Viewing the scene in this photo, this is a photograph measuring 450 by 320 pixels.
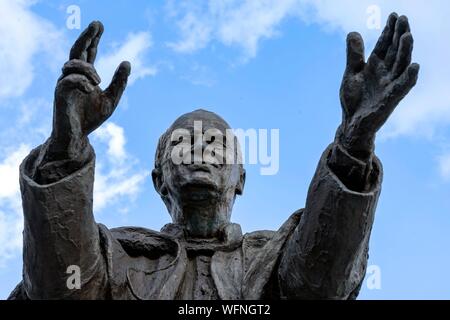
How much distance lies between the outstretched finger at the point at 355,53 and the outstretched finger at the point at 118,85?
5.25ft

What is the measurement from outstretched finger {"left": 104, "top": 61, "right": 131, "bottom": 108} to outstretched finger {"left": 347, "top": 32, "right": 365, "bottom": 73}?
1.60 m

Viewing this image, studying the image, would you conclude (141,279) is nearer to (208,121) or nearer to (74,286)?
(74,286)

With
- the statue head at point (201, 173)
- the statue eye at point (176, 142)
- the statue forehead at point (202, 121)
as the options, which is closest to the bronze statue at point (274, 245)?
the statue head at point (201, 173)

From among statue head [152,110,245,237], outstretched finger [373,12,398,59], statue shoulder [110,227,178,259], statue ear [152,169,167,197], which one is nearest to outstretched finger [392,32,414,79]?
outstretched finger [373,12,398,59]

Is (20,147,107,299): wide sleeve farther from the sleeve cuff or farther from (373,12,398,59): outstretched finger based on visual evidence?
(373,12,398,59): outstretched finger

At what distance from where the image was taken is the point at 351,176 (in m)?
11.0

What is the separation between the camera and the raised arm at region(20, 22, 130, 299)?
10844mm

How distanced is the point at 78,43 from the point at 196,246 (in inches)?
75.8

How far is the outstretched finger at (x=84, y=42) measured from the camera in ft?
36.6

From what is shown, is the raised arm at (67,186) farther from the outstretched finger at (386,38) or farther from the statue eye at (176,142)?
the outstretched finger at (386,38)

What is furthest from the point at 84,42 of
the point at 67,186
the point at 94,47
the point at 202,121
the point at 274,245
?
the point at 274,245
